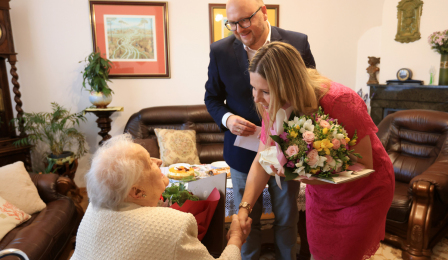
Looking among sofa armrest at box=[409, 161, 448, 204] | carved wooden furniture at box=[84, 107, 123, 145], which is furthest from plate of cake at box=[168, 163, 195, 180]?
sofa armrest at box=[409, 161, 448, 204]

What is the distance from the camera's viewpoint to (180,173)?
2602mm

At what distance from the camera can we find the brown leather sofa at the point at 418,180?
233cm

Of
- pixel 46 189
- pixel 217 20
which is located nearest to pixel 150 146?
pixel 46 189

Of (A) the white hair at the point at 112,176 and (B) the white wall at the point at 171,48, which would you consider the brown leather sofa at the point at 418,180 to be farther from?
(A) the white hair at the point at 112,176

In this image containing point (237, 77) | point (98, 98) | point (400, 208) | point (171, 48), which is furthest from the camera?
point (171, 48)

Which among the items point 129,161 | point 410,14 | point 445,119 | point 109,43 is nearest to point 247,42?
point 129,161

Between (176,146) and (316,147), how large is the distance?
2526 millimetres

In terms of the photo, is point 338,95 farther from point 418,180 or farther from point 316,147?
point 418,180

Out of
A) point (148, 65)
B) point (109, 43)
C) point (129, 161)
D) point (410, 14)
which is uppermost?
point (410, 14)

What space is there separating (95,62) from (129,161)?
2.79 meters

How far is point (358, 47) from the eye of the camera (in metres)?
4.57

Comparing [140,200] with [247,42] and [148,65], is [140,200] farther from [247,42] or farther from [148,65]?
[148,65]

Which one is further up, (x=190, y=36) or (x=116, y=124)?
(x=190, y=36)

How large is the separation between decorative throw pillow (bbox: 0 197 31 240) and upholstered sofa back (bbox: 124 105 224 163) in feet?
5.04
